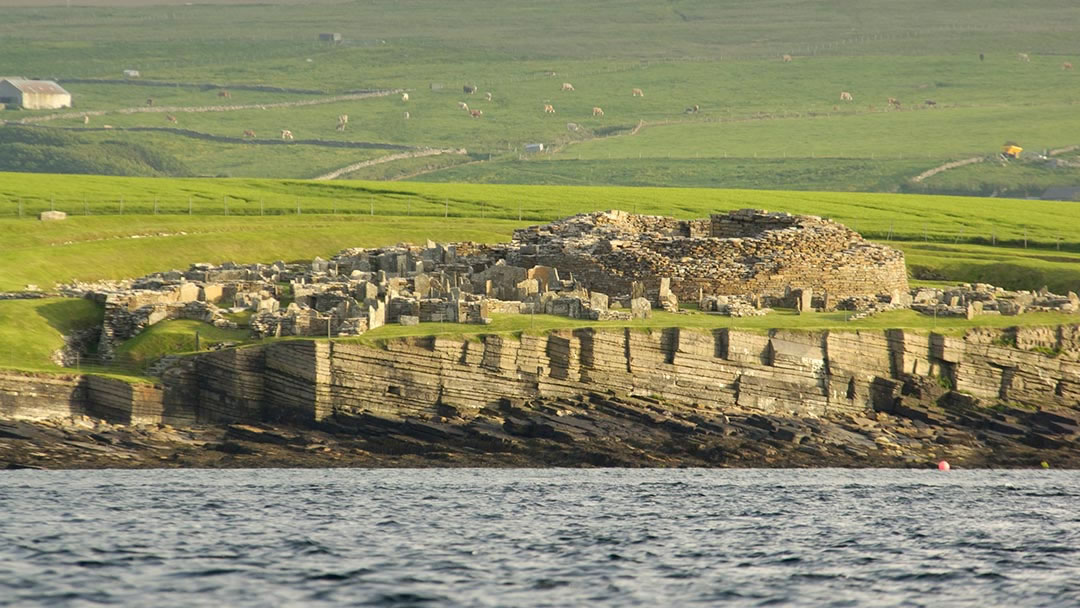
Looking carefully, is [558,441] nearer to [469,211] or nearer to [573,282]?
[573,282]

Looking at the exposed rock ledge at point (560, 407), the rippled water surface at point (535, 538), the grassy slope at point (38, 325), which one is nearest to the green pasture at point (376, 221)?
the grassy slope at point (38, 325)

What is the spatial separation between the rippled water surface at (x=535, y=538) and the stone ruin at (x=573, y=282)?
45.7 feet

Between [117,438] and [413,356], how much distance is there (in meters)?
12.0

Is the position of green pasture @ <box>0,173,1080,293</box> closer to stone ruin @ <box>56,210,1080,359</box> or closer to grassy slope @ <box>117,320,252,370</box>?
stone ruin @ <box>56,210,1080,359</box>

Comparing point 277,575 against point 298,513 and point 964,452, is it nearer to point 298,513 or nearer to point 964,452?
point 298,513

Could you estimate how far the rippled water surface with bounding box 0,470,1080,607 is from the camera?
137 ft

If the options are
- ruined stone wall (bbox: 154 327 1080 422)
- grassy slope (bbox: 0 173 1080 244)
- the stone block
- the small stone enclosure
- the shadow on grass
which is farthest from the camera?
grassy slope (bbox: 0 173 1080 244)

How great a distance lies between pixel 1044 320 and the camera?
8431cm

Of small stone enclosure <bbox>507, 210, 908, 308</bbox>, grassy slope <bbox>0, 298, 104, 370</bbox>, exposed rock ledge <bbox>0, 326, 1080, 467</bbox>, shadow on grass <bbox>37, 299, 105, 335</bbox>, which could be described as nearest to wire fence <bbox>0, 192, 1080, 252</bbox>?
small stone enclosure <bbox>507, 210, 908, 308</bbox>

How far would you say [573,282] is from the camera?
86688 mm

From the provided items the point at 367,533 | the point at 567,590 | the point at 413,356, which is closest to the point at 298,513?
the point at 367,533

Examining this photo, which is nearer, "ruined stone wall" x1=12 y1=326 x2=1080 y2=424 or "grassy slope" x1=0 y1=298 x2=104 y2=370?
"ruined stone wall" x1=12 y1=326 x2=1080 y2=424

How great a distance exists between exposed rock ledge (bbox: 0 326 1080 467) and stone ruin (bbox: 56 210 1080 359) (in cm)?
341

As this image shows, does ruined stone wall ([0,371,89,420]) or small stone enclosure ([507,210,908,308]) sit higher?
small stone enclosure ([507,210,908,308])
